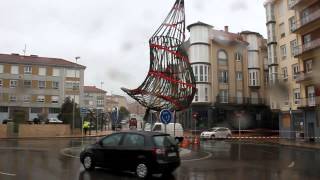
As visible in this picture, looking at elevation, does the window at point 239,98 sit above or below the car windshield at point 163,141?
above

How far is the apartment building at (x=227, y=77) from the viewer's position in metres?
57.5

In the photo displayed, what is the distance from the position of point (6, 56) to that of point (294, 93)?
183 feet

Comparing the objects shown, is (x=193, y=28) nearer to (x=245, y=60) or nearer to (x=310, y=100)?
(x=245, y=60)

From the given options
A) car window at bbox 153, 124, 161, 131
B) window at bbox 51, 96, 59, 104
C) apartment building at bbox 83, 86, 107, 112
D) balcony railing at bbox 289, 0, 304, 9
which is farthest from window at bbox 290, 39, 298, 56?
apartment building at bbox 83, 86, 107, 112

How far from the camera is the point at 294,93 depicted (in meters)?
44.3

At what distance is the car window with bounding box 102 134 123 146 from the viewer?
42.6 feet

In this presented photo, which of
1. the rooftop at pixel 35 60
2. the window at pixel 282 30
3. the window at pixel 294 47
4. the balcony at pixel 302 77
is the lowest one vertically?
the balcony at pixel 302 77

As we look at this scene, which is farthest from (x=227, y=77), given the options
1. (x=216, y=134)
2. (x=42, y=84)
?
(x=42, y=84)

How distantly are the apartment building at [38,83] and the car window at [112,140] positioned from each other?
206 ft

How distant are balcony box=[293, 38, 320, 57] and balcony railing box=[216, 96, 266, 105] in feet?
59.9

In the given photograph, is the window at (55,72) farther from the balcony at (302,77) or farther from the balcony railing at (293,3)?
the balcony at (302,77)

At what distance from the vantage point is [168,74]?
32.5 metres

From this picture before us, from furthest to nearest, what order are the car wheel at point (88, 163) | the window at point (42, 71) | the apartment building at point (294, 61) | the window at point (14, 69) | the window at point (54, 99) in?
the window at point (54, 99), the window at point (42, 71), the window at point (14, 69), the apartment building at point (294, 61), the car wheel at point (88, 163)

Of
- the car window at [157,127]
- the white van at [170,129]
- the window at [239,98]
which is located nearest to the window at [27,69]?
the window at [239,98]
